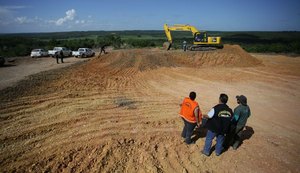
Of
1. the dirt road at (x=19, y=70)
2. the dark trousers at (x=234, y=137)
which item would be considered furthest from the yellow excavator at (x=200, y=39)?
the dark trousers at (x=234, y=137)

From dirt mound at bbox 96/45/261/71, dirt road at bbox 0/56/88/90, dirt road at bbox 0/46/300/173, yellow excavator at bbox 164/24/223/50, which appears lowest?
dirt road at bbox 0/46/300/173

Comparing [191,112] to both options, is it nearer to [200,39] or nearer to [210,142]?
[210,142]

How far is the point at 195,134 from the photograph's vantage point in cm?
727

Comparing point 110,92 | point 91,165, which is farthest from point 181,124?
point 110,92

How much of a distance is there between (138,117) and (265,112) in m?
5.97

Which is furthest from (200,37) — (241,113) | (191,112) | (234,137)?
(191,112)

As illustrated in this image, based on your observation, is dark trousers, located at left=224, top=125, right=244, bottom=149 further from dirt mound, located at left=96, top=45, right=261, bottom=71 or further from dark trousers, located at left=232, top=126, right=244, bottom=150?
dirt mound, located at left=96, top=45, right=261, bottom=71

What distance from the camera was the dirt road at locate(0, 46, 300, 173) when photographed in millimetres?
5516

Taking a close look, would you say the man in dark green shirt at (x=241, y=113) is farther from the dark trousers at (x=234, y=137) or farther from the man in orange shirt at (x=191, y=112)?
the man in orange shirt at (x=191, y=112)

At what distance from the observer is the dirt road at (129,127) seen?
5.52m

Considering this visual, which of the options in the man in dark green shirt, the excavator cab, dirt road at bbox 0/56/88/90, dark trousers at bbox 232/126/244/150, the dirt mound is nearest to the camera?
the man in dark green shirt

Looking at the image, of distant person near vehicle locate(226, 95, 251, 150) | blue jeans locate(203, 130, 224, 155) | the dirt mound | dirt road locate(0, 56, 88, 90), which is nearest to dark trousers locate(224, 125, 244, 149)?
distant person near vehicle locate(226, 95, 251, 150)

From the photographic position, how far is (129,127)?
750cm

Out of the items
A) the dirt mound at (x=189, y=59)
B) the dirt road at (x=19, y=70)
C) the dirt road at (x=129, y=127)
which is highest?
the dirt mound at (x=189, y=59)
